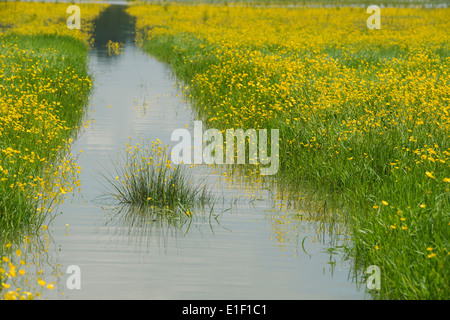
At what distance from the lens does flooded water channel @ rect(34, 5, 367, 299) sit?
743 cm

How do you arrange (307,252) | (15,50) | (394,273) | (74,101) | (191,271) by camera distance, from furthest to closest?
1. (15,50)
2. (74,101)
3. (307,252)
4. (191,271)
5. (394,273)

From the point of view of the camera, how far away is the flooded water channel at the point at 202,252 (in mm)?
7434

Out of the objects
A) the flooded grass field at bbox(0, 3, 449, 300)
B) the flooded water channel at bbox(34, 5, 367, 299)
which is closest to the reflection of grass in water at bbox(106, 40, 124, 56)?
the flooded grass field at bbox(0, 3, 449, 300)

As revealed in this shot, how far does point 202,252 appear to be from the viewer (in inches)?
340

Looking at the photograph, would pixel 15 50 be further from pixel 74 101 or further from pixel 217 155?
pixel 217 155

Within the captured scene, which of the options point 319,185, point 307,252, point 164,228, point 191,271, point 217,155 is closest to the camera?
point 191,271

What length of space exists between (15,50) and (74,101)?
5.61 meters

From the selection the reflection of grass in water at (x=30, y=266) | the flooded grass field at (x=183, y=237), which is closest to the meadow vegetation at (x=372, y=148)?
the flooded grass field at (x=183, y=237)

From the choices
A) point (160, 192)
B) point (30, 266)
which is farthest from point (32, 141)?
point (30, 266)

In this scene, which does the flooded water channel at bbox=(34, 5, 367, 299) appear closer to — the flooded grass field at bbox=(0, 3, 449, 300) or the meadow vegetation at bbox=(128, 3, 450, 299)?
the flooded grass field at bbox=(0, 3, 449, 300)

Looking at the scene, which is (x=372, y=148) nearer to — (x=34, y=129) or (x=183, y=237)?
(x=183, y=237)

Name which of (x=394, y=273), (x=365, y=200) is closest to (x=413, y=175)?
(x=365, y=200)

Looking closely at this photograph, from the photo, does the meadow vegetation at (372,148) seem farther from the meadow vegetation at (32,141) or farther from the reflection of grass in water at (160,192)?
the meadow vegetation at (32,141)

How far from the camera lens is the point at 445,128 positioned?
37.8 ft
